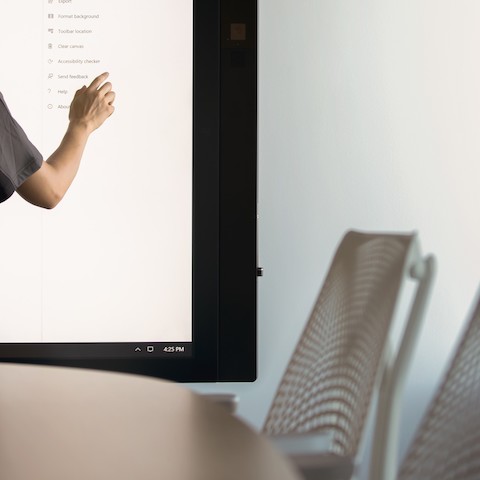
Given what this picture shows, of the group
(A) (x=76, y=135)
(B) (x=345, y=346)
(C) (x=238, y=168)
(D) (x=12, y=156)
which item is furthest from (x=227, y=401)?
(A) (x=76, y=135)

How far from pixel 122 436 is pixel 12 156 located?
914 millimetres

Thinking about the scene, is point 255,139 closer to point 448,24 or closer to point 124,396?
point 448,24

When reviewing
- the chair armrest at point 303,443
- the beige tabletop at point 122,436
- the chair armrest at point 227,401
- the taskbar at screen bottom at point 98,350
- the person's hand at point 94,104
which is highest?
the person's hand at point 94,104

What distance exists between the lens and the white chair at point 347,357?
803mm

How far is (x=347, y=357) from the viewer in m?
1.02

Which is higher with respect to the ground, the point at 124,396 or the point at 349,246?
the point at 349,246

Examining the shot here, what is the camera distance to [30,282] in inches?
78.0

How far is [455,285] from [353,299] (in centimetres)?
105

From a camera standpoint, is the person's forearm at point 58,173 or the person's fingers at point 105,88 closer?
the person's forearm at point 58,173

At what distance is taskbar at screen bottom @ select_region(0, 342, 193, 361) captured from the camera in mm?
1964

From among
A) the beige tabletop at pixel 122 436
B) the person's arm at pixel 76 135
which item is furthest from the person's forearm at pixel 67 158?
the beige tabletop at pixel 122 436

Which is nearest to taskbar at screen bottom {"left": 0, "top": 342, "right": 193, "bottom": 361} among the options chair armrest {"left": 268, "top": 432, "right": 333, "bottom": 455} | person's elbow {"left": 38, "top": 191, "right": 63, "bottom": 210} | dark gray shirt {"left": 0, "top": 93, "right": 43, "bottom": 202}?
person's elbow {"left": 38, "top": 191, "right": 63, "bottom": 210}

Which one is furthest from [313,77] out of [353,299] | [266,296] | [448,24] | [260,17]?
[353,299]

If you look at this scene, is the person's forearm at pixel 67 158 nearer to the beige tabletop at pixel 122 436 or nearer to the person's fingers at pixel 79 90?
the person's fingers at pixel 79 90
